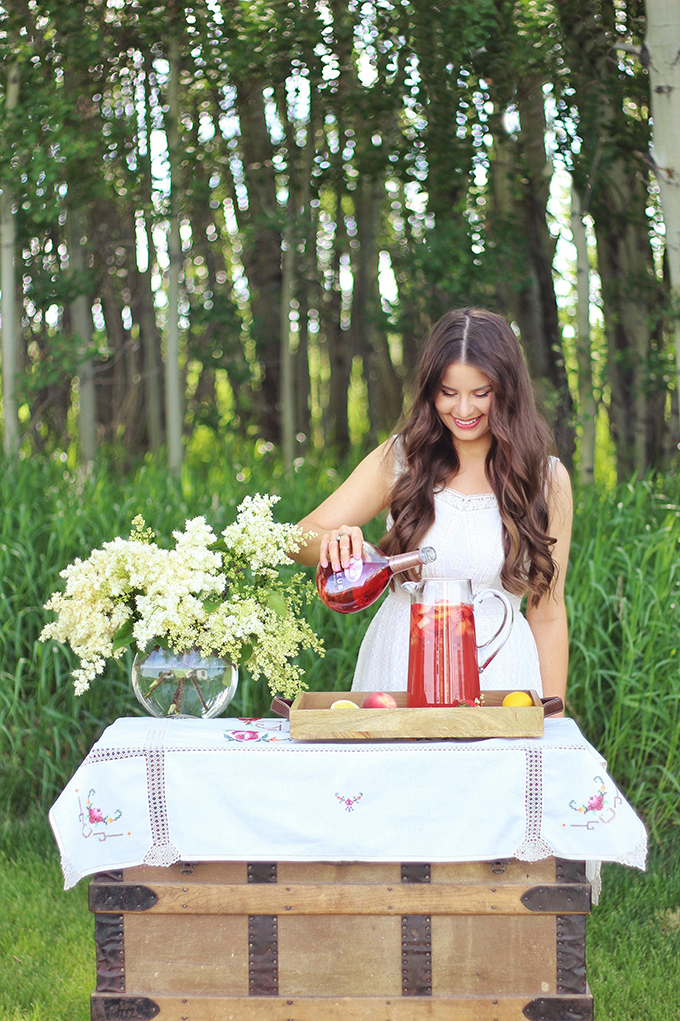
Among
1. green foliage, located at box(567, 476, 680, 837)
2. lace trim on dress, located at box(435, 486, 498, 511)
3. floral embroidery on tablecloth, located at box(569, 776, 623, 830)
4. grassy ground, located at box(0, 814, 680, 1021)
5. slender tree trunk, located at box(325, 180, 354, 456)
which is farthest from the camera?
slender tree trunk, located at box(325, 180, 354, 456)

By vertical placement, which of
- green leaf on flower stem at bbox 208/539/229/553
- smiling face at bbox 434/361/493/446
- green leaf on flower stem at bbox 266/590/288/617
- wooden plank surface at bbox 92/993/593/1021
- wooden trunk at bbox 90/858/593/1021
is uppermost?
A: smiling face at bbox 434/361/493/446

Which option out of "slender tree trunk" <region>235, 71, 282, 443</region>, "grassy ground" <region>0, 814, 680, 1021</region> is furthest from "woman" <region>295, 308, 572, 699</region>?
"slender tree trunk" <region>235, 71, 282, 443</region>

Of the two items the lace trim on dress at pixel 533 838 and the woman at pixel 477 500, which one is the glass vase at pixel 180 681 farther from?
the lace trim on dress at pixel 533 838

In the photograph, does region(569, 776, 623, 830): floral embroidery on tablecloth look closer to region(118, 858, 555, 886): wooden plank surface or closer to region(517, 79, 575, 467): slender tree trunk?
region(118, 858, 555, 886): wooden plank surface

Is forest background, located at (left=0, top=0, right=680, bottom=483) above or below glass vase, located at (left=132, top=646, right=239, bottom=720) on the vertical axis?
above

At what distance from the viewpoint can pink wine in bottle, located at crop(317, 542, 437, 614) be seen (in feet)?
5.07

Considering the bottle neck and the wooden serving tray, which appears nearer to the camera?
the wooden serving tray

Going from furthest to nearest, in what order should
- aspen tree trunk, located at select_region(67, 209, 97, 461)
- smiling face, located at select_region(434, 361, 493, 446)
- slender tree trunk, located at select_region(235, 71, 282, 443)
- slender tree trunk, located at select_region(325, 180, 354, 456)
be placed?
1. slender tree trunk, located at select_region(325, 180, 354, 456)
2. slender tree trunk, located at select_region(235, 71, 282, 443)
3. aspen tree trunk, located at select_region(67, 209, 97, 461)
4. smiling face, located at select_region(434, 361, 493, 446)

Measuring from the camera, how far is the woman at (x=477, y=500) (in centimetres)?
191

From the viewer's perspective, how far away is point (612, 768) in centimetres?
292

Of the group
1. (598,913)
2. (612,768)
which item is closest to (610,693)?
(612,768)

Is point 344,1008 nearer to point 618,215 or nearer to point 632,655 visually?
point 632,655

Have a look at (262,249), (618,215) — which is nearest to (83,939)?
(618,215)

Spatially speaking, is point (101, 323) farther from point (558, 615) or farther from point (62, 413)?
point (558, 615)
